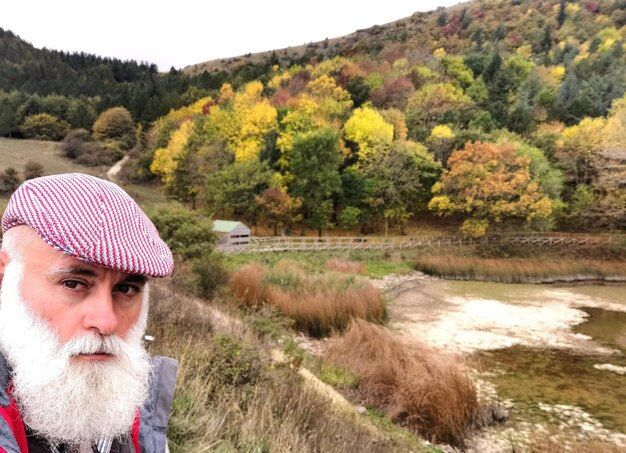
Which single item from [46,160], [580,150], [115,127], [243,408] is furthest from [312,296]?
[115,127]

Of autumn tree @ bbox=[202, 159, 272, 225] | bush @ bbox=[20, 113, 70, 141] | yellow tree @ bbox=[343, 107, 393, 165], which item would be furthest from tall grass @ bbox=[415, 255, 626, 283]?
bush @ bbox=[20, 113, 70, 141]

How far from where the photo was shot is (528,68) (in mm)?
69188

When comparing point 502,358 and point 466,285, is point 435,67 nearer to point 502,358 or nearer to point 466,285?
point 466,285

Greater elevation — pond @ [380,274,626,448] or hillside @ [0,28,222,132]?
hillside @ [0,28,222,132]

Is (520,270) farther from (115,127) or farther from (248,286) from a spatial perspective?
(115,127)

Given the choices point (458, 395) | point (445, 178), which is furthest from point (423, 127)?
point (458, 395)

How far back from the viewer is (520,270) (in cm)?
2448

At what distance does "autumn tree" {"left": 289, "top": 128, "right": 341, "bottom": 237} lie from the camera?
34.5m

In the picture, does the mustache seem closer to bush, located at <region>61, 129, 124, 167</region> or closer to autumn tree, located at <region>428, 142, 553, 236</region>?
autumn tree, located at <region>428, 142, 553, 236</region>

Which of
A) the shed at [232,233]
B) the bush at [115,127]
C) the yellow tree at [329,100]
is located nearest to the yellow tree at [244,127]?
the yellow tree at [329,100]

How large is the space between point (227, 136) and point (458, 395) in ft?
127

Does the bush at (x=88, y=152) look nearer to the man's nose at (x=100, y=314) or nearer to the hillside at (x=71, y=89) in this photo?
the hillside at (x=71, y=89)

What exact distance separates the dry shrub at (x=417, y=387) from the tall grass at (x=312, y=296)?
2685mm

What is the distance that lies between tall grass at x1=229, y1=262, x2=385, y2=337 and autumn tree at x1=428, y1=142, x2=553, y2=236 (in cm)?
1950
